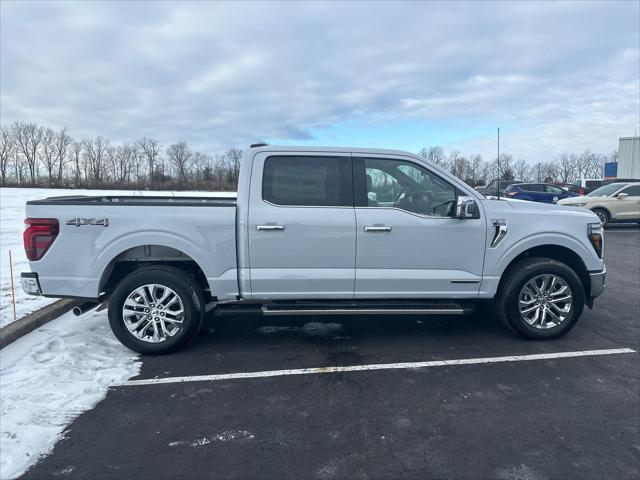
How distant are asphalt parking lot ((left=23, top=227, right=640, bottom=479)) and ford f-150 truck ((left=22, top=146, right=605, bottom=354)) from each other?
473 millimetres

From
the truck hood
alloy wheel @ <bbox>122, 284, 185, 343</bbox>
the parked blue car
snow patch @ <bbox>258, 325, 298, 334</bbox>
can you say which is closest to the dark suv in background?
the truck hood

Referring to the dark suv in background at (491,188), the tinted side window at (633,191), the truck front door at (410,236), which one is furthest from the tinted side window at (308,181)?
the tinted side window at (633,191)

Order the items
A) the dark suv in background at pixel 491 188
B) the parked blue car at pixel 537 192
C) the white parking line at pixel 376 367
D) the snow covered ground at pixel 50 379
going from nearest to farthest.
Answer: the snow covered ground at pixel 50 379 → the white parking line at pixel 376 367 → the dark suv in background at pixel 491 188 → the parked blue car at pixel 537 192

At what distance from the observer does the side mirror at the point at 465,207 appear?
4.71 m

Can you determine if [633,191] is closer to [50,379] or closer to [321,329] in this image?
[321,329]

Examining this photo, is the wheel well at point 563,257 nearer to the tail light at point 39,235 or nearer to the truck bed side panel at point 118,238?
the truck bed side panel at point 118,238

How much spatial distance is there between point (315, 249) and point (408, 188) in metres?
1.21

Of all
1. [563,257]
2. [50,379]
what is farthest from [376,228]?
[50,379]

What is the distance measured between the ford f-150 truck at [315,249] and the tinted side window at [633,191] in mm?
13859

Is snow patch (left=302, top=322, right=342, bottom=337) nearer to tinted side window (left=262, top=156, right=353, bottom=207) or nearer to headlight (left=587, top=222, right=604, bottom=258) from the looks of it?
tinted side window (left=262, top=156, right=353, bottom=207)

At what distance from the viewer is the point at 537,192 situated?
23547 mm

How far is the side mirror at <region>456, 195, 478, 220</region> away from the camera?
15.4 feet

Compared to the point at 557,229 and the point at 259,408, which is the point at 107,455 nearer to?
the point at 259,408

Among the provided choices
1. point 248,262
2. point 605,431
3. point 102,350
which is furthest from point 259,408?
point 605,431
